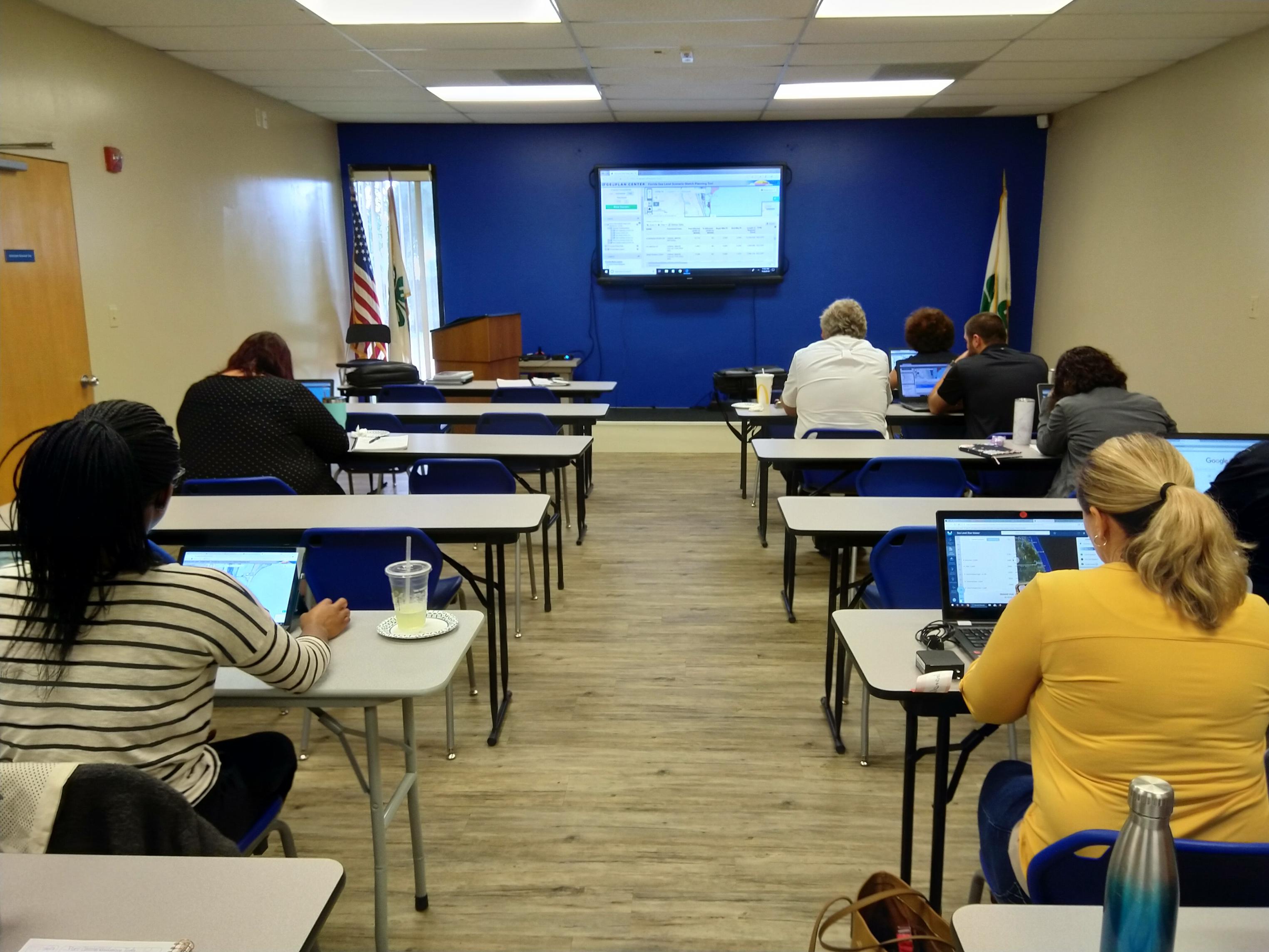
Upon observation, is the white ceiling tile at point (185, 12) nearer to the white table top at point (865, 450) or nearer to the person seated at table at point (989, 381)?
the white table top at point (865, 450)

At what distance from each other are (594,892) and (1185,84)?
6.11 meters

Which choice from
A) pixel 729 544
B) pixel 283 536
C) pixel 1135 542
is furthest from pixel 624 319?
pixel 1135 542

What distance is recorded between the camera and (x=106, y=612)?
4.47ft

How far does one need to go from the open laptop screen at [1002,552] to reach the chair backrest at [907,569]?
0.46 metres

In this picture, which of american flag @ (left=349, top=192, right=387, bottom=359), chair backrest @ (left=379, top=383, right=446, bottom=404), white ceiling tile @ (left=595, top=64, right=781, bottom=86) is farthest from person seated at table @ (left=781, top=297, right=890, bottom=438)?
american flag @ (left=349, top=192, right=387, bottom=359)

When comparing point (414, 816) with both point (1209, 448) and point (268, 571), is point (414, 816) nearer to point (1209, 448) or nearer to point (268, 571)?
point (268, 571)

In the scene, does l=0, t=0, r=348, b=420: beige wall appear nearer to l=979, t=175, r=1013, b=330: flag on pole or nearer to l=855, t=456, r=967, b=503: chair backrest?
l=855, t=456, r=967, b=503: chair backrest

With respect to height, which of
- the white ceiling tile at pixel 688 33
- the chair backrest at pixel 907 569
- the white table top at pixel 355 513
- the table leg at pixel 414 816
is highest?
the white ceiling tile at pixel 688 33

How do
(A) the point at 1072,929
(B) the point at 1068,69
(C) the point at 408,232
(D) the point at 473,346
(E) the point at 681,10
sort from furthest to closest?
(C) the point at 408,232 → (D) the point at 473,346 → (B) the point at 1068,69 → (E) the point at 681,10 → (A) the point at 1072,929

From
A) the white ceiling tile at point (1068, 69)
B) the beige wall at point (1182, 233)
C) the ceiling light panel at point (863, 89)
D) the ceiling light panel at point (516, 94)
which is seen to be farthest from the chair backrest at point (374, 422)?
the beige wall at point (1182, 233)

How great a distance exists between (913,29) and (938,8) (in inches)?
10.4

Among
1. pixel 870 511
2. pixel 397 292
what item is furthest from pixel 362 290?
pixel 870 511

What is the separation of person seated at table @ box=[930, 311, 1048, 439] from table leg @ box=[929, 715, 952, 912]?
8.94 feet

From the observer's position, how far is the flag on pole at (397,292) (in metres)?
8.22
